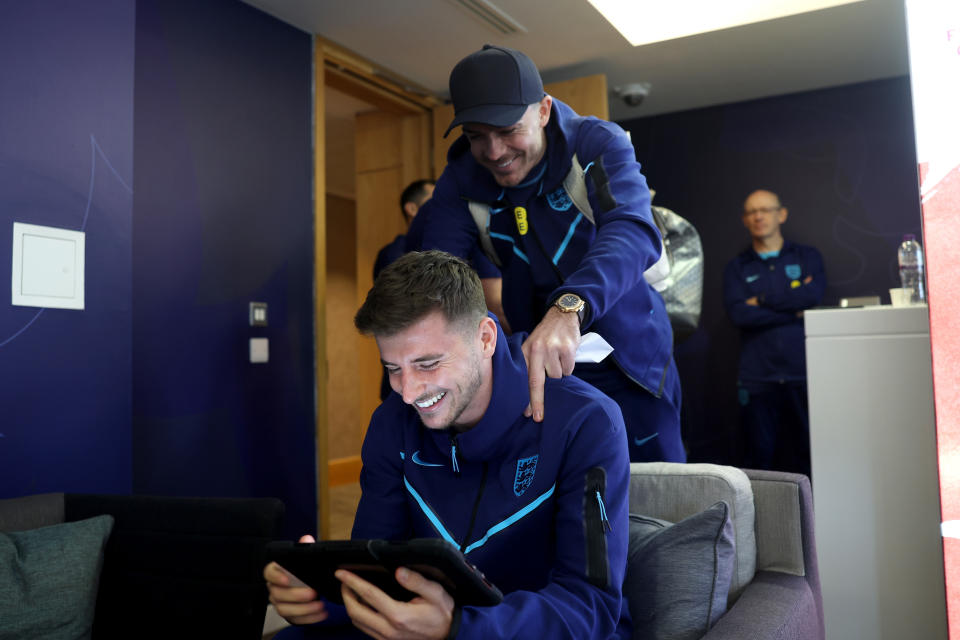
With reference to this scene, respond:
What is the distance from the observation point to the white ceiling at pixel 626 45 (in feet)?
12.5

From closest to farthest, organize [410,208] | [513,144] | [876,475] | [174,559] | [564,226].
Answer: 1. [513,144]
2. [564,226]
3. [174,559]
4. [876,475]
5. [410,208]

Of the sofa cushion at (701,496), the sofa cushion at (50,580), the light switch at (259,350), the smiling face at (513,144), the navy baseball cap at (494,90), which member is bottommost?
the sofa cushion at (50,580)

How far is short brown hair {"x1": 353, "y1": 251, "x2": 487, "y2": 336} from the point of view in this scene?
125cm

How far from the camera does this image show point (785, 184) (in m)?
5.28

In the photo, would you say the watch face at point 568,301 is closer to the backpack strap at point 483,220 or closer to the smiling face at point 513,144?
the smiling face at point 513,144

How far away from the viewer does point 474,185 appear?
5.91ft

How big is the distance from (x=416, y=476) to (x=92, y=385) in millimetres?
1247

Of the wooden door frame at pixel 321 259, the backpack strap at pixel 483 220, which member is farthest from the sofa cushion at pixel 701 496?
the wooden door frame at pixel 321 259

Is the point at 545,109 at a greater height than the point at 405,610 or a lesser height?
greater

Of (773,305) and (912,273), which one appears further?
(773,305)

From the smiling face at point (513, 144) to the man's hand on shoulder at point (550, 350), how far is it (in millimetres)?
527

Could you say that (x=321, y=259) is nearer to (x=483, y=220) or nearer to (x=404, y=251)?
(x=404, y=251)

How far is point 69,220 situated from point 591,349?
1467mm

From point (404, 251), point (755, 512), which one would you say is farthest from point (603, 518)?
point (404, 251)
